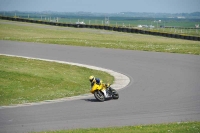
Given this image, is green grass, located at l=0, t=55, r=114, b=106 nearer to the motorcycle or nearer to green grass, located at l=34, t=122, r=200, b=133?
the motorcycle

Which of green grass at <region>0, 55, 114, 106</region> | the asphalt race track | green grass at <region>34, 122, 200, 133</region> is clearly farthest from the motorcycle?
green grass at <region>34, 122, 200, 133</region>

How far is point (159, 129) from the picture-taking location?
41.0ft

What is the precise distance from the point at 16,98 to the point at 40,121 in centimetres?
490

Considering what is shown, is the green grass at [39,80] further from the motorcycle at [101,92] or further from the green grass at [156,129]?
the green grass at [156,129]

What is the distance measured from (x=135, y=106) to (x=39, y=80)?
702cm

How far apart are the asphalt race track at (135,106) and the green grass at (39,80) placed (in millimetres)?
1724

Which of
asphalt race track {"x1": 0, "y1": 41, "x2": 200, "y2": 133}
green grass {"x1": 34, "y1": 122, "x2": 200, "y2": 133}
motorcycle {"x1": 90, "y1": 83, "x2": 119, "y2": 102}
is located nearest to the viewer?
green grass {"x1": 34, "y1": 122, "x2": 200, "y2": 133}

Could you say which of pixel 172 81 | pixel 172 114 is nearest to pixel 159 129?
pixel 172 114

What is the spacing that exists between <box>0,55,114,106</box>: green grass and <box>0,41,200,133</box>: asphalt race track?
1.72m

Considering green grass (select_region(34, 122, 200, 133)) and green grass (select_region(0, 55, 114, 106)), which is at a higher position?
green grass (select_region(34, 122, 200, 133))

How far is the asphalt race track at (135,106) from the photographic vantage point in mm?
14266

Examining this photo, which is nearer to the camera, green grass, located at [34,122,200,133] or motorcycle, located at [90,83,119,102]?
green grass, located at [34,122,200,133]

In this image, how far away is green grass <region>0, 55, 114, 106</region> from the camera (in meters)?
19.7

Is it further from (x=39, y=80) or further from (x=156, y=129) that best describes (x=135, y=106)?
(x=39, y=80)
